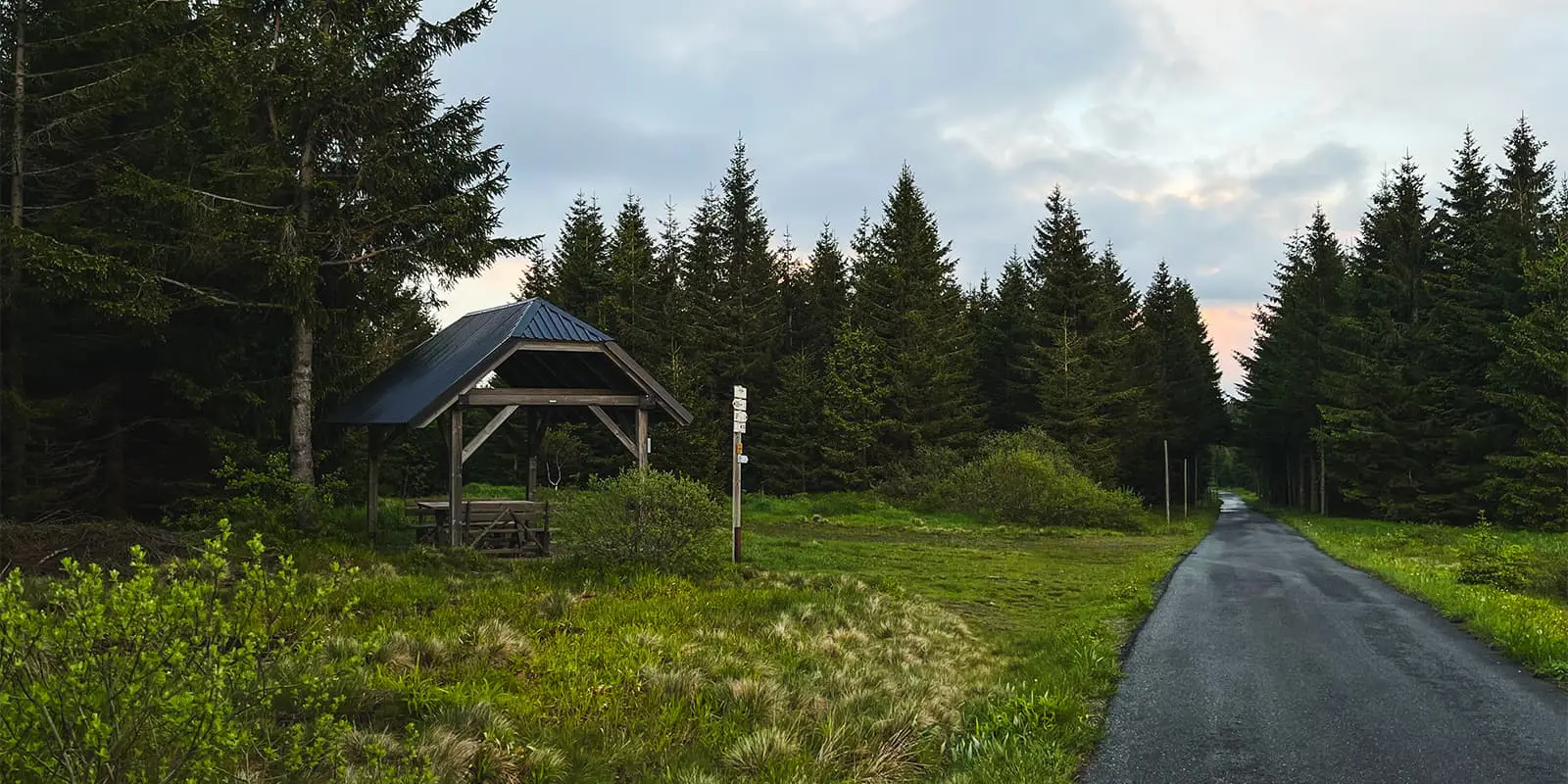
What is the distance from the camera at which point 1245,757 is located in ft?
18.7

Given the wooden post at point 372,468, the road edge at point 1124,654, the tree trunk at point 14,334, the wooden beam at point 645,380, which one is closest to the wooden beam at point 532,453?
the wooden post at point 372,468

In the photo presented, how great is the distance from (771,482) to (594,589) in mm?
32671

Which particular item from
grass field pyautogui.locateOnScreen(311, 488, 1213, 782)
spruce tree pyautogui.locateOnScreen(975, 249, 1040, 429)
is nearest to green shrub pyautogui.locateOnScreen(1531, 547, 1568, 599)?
grass field pyautogui.locateOnScreen(311, 488, 1213, 782)

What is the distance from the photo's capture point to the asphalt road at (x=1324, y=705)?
5.50 meters

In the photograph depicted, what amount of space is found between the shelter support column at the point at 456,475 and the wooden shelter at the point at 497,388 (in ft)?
0.06

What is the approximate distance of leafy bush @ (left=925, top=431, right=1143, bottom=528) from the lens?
31266 millimetres

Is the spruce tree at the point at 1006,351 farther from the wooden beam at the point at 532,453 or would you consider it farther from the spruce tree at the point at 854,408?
the wooden beam at the point at 532,453

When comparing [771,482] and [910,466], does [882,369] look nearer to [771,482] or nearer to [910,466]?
[910,466]

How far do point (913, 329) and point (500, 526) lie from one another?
29293mm

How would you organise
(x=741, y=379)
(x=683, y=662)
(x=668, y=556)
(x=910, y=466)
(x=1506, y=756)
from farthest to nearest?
1. (x=741, y=379)
2. (x=910, y=466)
3. (x=668, y=556)
4. (x=683, y=662)
5. (x=1506, y=756)

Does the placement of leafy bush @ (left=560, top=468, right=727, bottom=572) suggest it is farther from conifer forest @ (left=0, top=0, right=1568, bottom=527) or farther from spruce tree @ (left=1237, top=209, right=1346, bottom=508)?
spruce tree @ (left=1237, top=209, right=1346, bottom=508)

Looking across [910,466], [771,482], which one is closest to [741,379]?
[771,482]

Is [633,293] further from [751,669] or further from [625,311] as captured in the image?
[751,669]

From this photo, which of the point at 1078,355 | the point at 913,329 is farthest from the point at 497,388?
the point at 1078,355
